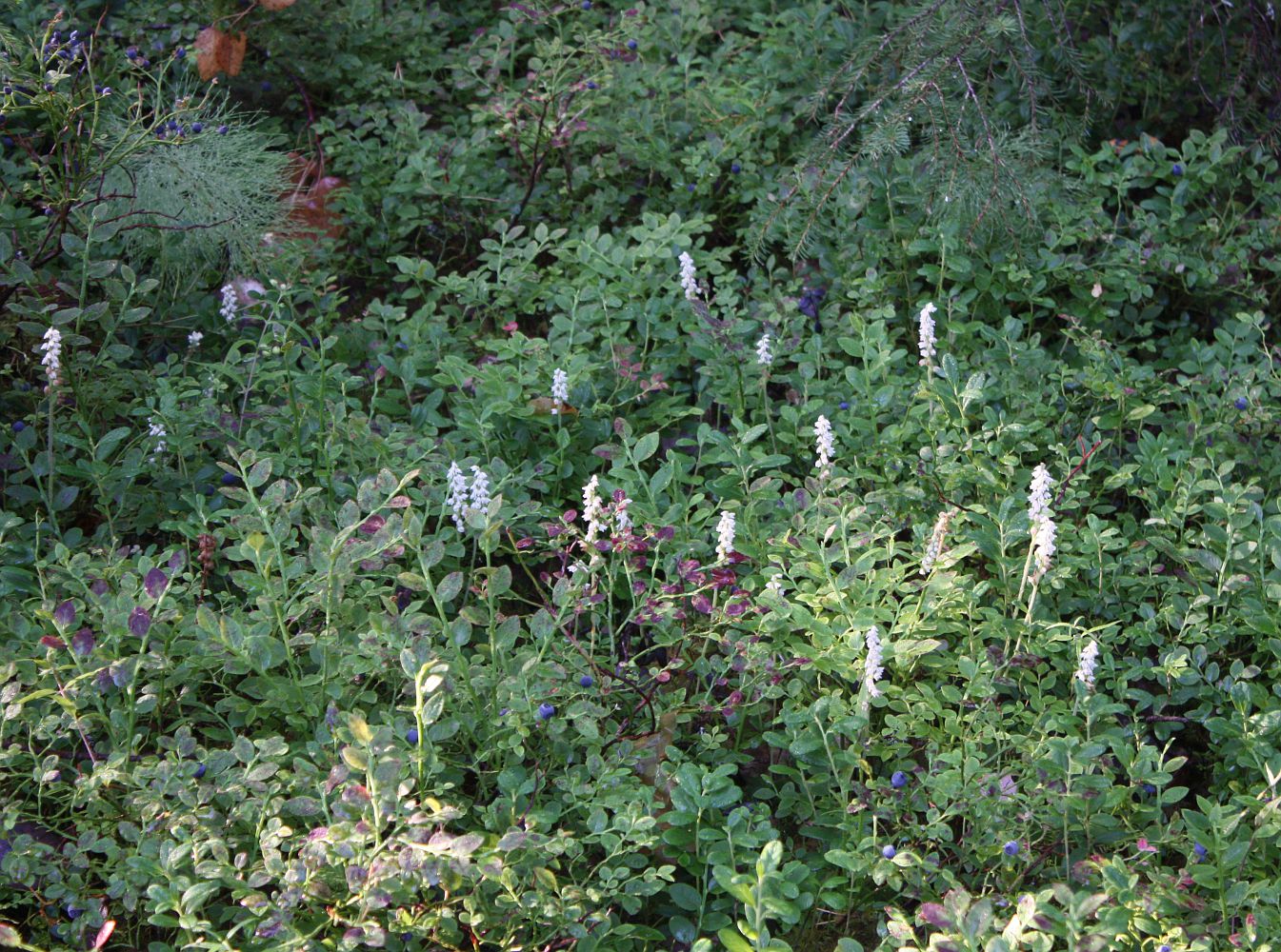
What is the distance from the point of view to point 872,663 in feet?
7.18

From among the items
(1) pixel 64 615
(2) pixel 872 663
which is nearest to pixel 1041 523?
(2) pixel 872 663

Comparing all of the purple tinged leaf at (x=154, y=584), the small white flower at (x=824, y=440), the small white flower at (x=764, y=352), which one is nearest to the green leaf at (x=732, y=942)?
the small white flower at (x=824, y=440)

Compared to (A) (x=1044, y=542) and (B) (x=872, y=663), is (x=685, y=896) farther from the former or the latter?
(A) (x=1044, y=542)

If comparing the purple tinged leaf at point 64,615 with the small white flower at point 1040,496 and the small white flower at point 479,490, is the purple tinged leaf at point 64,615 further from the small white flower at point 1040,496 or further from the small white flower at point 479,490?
the small white flower at point 1040,496

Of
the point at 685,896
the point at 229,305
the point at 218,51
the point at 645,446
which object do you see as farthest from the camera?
the point at 218,51

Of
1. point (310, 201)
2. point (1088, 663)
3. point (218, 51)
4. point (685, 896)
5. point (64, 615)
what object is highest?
point (218, 51)

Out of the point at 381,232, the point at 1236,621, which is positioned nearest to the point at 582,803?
the point at 1236,621

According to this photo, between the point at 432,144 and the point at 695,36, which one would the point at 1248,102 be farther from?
the point at 432,144

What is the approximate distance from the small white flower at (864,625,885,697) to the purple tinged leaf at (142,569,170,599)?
48.3 inches

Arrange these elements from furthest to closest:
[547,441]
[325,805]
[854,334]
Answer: [854,334] < [547,441] < [325,805]

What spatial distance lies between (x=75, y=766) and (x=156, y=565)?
380 mm

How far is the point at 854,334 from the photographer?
10.9 feet

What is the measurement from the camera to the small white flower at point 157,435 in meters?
2.80

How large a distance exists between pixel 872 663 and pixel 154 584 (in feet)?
4.12
